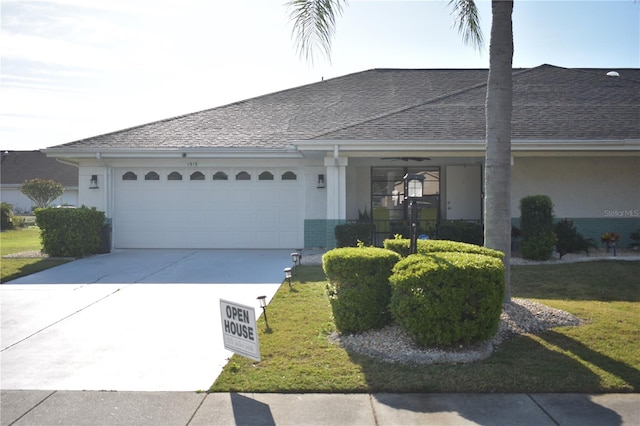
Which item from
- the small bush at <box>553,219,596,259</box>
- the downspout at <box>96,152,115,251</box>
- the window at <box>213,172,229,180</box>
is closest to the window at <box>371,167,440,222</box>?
the small bush at <box>553,219,596,259</box>

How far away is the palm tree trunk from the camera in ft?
24.1

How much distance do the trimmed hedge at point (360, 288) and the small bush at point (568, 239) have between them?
8.37 meters

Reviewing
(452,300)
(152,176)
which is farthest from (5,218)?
(452,300)

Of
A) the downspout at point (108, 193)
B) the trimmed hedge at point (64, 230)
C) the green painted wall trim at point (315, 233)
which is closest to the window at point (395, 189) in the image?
the green painted wall trim at point (315, 233)

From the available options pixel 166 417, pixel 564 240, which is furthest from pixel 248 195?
pixel 166 417

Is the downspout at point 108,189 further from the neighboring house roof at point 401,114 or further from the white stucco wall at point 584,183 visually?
the white stucco wall at point 584,183

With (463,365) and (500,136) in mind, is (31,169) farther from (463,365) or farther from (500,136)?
(463,365)

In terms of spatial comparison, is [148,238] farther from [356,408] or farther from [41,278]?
[356,408]

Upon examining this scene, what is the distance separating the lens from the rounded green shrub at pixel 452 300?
5.73m

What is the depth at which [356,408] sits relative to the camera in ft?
15.8

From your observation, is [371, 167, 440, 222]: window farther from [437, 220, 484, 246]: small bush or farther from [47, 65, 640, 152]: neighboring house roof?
[437, 220, 484, 246]: small bush

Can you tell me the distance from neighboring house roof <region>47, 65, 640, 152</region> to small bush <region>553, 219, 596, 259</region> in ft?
7.19

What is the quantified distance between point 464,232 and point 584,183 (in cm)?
418

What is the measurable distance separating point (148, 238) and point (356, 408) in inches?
475
